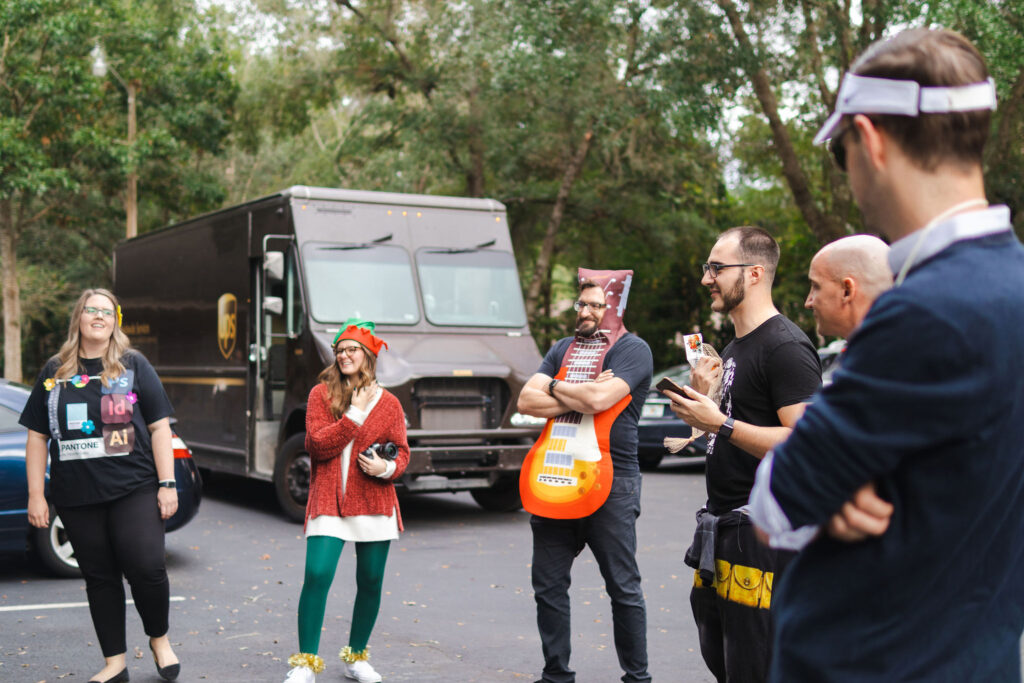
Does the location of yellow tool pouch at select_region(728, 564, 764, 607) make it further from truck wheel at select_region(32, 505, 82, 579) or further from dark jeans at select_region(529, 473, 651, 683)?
truck wheel at select_region(32, 505, 82, 579)

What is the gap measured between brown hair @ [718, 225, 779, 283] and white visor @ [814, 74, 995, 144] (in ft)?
6.99

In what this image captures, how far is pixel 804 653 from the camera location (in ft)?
5.68

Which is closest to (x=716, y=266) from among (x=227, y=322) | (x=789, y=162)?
(x=227, y=322)

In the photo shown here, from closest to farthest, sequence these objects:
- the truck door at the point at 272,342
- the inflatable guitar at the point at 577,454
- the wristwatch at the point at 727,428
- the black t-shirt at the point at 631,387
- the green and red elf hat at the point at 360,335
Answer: the wristwatch at the point at 727,428 → the inflatable guitar at the point at 577,454 → the black t-shirt at the point at 631,387 → the green and red elf hat at the point at 360,335 → the truck door at the point at 272,342

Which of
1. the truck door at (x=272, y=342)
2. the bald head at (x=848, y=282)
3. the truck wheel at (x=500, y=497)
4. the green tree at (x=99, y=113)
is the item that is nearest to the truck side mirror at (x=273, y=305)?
the truck door at (x=272, y=342)

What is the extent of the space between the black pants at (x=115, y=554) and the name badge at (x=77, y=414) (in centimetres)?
39

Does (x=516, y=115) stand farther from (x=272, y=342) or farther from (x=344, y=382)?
(x=344, y=382)

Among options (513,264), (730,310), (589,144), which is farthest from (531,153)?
(730,310)

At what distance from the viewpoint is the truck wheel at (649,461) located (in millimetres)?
15765

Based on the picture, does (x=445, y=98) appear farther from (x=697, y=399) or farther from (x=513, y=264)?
(x=697, y=399)

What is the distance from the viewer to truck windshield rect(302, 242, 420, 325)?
10445mm

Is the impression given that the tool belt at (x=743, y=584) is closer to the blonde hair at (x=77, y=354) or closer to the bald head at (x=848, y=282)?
the bald head at (x=848, y=282)

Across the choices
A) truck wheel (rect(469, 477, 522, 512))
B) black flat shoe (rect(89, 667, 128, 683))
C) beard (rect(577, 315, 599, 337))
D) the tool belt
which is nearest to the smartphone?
the tool belt

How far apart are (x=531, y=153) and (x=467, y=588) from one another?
1607 centimetres
